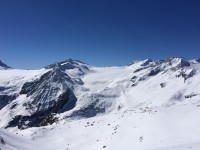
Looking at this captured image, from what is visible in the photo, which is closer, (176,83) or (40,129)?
(40,129)

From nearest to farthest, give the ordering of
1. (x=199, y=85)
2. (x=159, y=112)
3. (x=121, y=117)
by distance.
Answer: (x=159, y=112) → (x=121, y=117) → (x=199, y=85)

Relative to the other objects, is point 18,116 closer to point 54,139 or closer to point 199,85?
point 199,85

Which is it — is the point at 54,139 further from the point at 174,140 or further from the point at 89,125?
the point at 174,140

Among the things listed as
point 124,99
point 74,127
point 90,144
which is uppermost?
point 124,99

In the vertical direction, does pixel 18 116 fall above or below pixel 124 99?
below

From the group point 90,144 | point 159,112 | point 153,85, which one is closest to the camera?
point 90,144

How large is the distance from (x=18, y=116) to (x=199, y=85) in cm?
11468

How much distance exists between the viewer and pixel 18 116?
19062 cm

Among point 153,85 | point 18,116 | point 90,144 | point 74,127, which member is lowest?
point 90,144

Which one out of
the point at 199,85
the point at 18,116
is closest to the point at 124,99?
the point at 199,85

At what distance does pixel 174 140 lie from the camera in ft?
98.4

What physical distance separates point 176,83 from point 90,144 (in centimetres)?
13506

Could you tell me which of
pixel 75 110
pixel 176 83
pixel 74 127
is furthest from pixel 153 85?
pixel 74 127

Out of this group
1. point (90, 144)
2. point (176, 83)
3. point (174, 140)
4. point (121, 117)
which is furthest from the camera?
point (176, 83)
